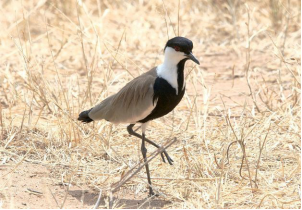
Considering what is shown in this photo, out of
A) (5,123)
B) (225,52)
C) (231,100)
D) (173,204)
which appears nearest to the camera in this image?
(173,204)

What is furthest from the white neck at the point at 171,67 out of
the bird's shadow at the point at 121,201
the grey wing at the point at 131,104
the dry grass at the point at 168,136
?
the bird's shadow at the point at 121,201

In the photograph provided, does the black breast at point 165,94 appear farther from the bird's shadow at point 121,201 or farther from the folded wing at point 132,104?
the bird's shadow at point 121,201

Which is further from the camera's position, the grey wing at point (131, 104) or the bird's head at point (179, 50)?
the grey wing at point (131, 104)

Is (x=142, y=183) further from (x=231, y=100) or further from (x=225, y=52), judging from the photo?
(x=225, y=52)

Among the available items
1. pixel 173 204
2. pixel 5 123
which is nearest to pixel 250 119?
pixel 173 204

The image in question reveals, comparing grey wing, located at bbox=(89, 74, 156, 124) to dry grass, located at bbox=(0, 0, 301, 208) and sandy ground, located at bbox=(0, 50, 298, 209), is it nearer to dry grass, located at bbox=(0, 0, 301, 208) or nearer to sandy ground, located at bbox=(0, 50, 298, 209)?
dry grass, located at bbox=(0, 0, 301, 208)

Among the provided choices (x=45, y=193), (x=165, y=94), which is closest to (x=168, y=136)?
(x=165, y=94)

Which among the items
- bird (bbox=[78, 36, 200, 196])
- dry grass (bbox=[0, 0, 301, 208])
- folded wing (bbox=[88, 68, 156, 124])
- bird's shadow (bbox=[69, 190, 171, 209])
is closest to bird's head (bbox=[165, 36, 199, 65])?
bird (bbox=[78, 36, 200, 196])

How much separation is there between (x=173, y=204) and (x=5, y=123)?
74.6 inches

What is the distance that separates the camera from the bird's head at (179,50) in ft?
13.2

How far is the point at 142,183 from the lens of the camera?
437cm

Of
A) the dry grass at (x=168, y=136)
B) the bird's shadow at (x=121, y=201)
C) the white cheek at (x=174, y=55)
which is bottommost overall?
the bird's shadow at (x=121, y=201)

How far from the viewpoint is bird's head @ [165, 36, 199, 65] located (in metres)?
4.04

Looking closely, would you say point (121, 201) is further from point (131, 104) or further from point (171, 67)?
point (171, 67)
